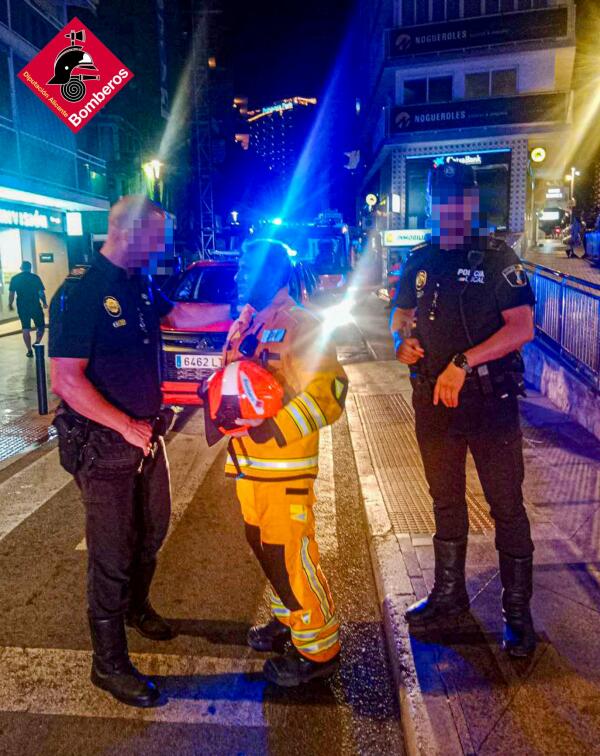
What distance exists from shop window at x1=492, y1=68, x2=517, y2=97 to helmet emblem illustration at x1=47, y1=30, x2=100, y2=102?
25.2 meters

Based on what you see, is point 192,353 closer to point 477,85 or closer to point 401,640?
point 401,640

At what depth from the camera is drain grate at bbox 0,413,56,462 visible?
23.9 feet

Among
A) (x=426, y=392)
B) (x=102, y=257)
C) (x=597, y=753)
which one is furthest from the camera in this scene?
(x=426, y=392)

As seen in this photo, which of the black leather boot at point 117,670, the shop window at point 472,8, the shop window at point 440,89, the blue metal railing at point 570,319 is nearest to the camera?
the black leather boot at point 117,670

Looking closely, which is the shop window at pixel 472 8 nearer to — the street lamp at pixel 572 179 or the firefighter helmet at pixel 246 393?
the street lamp at pixel 572 179

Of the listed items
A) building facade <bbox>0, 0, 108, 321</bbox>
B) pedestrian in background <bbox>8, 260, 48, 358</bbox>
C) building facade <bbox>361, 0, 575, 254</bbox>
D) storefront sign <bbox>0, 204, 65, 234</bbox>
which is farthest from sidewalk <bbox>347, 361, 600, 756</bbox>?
building facade <bbox>361, 0, 575, 254</bbox>

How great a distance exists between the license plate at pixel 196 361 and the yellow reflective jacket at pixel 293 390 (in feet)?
15.1

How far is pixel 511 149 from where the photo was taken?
34469 mm

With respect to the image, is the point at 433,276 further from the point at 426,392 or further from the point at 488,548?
the point at 488,548

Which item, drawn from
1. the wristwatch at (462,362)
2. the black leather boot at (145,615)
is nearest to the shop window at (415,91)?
the wristwatch at (462,362)

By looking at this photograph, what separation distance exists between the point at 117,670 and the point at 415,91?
38.5m

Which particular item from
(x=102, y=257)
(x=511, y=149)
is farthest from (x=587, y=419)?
(x=511, y=149)

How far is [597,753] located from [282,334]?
198cm

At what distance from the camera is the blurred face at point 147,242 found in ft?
9.88
